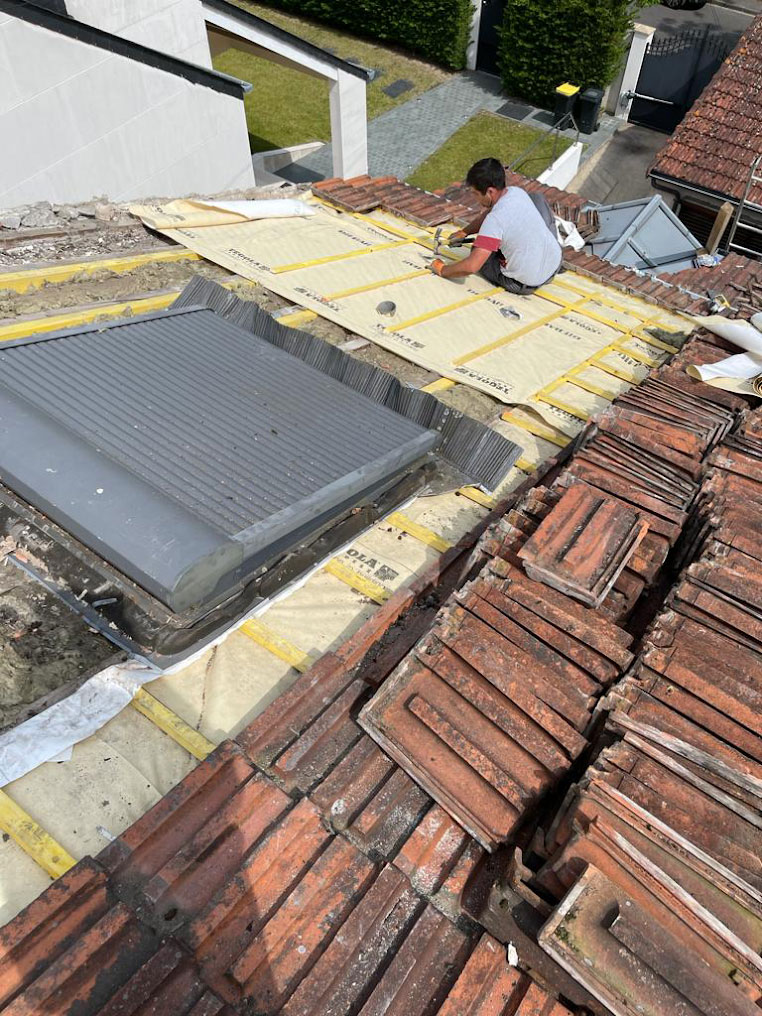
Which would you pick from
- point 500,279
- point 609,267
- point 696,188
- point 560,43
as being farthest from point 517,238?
point 560,43

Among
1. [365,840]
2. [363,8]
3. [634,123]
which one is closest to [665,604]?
[365,840]

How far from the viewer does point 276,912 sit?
312cm

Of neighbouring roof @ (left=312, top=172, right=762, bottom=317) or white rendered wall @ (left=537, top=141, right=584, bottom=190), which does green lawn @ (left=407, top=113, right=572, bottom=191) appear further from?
neighbouring roof @ (left=312, top=172, right=762, bottom=317)

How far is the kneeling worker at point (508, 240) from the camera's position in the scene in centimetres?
866

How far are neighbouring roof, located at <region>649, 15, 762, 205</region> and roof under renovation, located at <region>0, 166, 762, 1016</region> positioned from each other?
13630 mm

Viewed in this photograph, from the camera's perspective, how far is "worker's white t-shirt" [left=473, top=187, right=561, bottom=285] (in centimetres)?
866

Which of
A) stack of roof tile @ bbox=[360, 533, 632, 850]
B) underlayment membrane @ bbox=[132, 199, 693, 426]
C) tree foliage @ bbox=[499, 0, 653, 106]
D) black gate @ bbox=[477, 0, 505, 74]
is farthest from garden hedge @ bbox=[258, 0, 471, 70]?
stack of roof tile @ bbox=[360, 533, 632, 850]

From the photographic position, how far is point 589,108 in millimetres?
25656

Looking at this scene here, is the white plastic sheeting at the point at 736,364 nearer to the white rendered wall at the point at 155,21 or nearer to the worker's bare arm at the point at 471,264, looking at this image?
the worker's bare arm at the point at 471,264

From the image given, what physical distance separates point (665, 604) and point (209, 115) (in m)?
13.1

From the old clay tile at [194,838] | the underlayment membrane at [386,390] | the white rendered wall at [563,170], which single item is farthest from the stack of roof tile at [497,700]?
the white rendered wall at [563,170]

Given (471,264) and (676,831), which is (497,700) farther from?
(471,264)

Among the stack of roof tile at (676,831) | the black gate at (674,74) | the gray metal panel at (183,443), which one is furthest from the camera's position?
the black gate at (674,74)

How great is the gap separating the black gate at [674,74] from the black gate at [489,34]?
6615 millimetres
